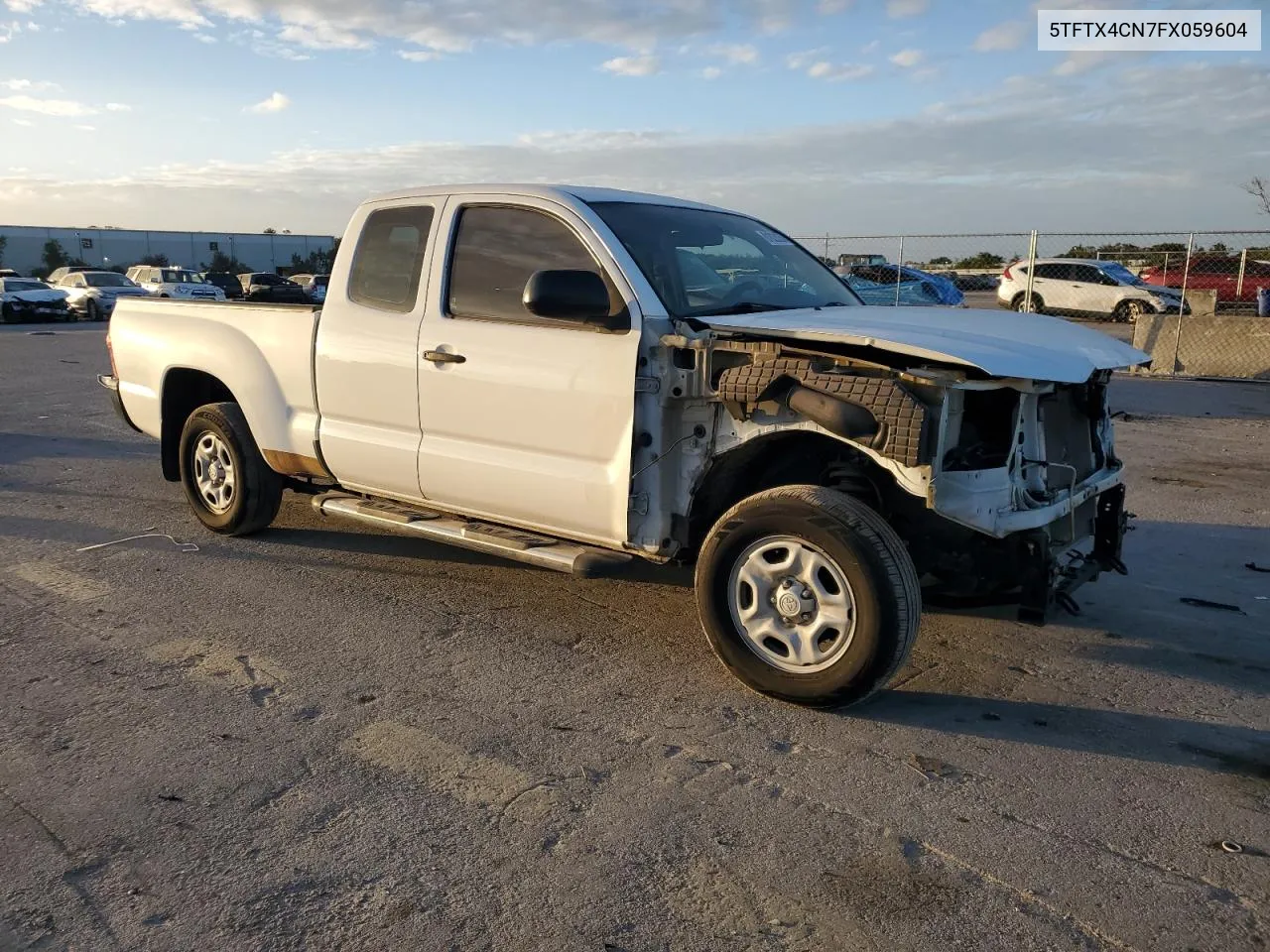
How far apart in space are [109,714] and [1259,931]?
379 centimetres

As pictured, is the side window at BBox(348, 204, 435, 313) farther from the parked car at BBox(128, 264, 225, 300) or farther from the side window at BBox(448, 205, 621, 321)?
the parked car at BBox(128, 264, 225, 300)

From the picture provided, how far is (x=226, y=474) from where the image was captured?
247 inches

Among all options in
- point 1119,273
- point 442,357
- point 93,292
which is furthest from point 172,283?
point 442,357

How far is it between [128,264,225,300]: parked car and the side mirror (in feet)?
98.1

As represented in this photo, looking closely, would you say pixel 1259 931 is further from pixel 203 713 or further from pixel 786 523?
pixel 203 713

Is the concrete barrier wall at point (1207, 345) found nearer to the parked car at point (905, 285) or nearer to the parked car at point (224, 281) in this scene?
the parked car at point (905, 285)

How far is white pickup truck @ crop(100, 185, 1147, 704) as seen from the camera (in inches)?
149

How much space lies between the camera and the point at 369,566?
5.88m

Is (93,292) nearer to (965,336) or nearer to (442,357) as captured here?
(442,357)

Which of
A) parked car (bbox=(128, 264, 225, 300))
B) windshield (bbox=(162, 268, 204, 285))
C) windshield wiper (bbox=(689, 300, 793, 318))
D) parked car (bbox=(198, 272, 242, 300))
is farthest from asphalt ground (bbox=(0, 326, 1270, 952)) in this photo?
parked car (bbox=(198, 272, 242, 300))

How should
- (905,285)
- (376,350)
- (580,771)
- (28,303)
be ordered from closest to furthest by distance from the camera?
1. (580,771)
2. (376,350)
3. (905,285)
4. (28,303)

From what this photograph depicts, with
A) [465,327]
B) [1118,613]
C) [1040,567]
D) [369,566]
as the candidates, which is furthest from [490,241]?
[1118,613]

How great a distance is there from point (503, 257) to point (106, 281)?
34.7m

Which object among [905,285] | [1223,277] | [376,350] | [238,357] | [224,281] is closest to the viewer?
[376,350]
